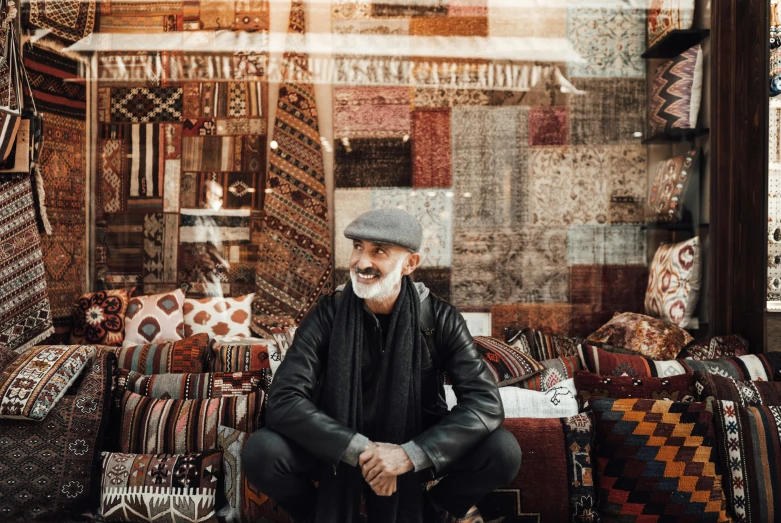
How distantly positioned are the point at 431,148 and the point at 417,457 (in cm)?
204

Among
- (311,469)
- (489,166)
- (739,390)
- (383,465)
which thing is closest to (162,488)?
(311,469)

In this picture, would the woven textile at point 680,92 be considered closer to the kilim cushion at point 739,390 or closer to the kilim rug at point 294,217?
the kilim cushion at point 739,390

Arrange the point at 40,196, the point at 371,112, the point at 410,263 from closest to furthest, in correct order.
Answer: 1. the point at 410,263
2. the point at 40,196
3. the point at 371,112

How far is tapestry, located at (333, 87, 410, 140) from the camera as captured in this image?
3842mm

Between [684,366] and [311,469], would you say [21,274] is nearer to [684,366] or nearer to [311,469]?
[311,469]

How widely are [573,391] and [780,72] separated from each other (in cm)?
175

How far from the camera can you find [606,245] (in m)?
3.80

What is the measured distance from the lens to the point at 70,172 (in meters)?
3.82

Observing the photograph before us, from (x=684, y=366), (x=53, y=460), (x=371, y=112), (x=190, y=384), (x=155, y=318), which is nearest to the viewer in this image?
(x=53, y=460)

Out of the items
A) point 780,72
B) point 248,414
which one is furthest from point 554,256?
point 248,414

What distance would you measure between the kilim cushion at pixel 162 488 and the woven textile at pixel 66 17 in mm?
2337

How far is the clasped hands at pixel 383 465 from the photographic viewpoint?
2.12 meters

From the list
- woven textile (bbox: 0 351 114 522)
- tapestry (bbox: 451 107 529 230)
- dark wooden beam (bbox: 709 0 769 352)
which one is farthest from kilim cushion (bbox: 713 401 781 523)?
woven textile (bbox: 0 351 114 522)

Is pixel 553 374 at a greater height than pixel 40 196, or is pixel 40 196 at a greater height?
pixel 40 196
